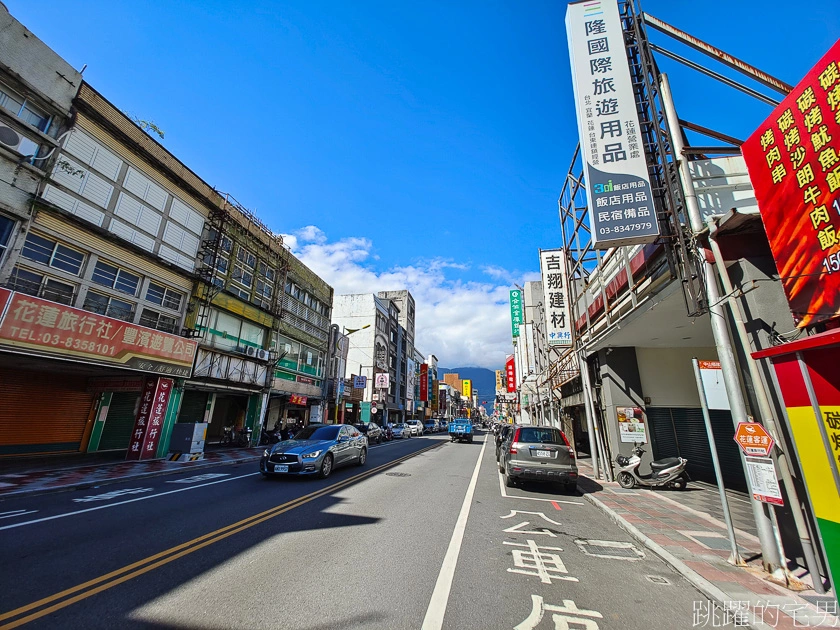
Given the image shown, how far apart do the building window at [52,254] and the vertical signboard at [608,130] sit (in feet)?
56.9

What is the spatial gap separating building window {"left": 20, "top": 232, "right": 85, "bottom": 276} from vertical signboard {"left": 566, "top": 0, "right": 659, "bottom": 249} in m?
17.3

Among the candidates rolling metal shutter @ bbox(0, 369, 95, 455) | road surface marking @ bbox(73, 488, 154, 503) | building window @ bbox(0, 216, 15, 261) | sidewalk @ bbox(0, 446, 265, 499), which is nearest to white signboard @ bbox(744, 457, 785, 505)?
road surface marking @ bbox(73, 488, 154, 503)

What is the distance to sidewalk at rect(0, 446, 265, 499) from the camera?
9.02 metres

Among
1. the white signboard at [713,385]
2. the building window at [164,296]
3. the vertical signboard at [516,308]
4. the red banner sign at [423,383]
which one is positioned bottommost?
the white signboard at [713,385]

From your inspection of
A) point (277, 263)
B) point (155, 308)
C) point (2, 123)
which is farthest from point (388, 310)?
point (2, 123)

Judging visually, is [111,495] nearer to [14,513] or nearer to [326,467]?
[14,513]

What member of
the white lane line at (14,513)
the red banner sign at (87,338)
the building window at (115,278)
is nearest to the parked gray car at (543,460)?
the white lane line at (14,513)

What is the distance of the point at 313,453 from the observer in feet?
34.1

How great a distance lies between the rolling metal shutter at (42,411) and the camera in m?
13.6

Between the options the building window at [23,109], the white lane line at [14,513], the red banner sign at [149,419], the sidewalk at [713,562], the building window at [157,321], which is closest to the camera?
the sidewalk at [713,562]

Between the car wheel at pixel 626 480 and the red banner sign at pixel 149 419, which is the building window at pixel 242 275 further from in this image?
the car wheel at pixel 626 480

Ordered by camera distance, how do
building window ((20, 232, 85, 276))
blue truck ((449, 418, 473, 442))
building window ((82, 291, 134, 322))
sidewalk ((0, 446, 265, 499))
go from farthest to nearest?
blue truck ((449, 418, 473, 442)), building window ((82, 291, 134, 322)), building window ((20, 232, 85, 276)), sidewalk ((0, 446, 265, 499))

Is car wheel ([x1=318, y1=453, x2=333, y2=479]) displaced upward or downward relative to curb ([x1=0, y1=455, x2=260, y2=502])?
upward

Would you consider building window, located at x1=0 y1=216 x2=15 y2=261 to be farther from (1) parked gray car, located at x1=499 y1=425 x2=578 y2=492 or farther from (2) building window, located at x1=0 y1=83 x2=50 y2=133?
(1) parked gray car, located at x1=499 y1=425 x2=578 y2=492
